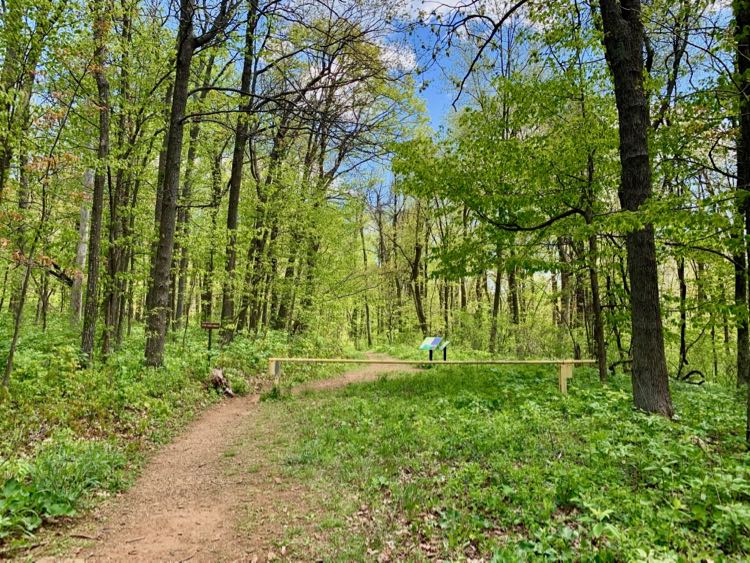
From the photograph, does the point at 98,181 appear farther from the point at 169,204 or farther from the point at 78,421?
the point at 78,421

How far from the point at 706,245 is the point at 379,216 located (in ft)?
63.9

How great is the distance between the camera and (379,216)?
85.6 feet

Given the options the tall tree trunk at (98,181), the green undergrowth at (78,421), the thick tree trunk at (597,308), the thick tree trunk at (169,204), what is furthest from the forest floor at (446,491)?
the tall tree trunk at (98,181)

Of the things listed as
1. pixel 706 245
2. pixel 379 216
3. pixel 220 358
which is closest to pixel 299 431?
pixel 220 358

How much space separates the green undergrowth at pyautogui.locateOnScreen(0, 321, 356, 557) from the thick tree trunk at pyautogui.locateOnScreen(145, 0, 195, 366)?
21.6 inches

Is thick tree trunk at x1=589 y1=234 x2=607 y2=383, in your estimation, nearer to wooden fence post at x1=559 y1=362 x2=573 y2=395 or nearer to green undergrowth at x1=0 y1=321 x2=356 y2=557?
wooden fence post at x1=559 y1=362 x2=573 y2=395

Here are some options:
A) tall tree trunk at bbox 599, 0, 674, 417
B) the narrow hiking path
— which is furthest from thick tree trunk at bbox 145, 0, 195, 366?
tall tree trunk at bbox 599, 0, 674, 417

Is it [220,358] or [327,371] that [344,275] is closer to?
[327,371]

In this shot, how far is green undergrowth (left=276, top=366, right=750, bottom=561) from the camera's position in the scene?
3.03m

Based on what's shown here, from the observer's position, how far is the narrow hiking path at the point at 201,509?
3471 millimetres

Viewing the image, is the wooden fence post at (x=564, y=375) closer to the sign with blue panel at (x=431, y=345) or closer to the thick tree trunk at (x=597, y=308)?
the thick tree trunk at (x=597, y=308)

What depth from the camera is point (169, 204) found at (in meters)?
8.42

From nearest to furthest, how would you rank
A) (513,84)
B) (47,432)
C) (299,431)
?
(47,432), (299,431), (513,84)

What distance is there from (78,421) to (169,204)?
4502 mm
